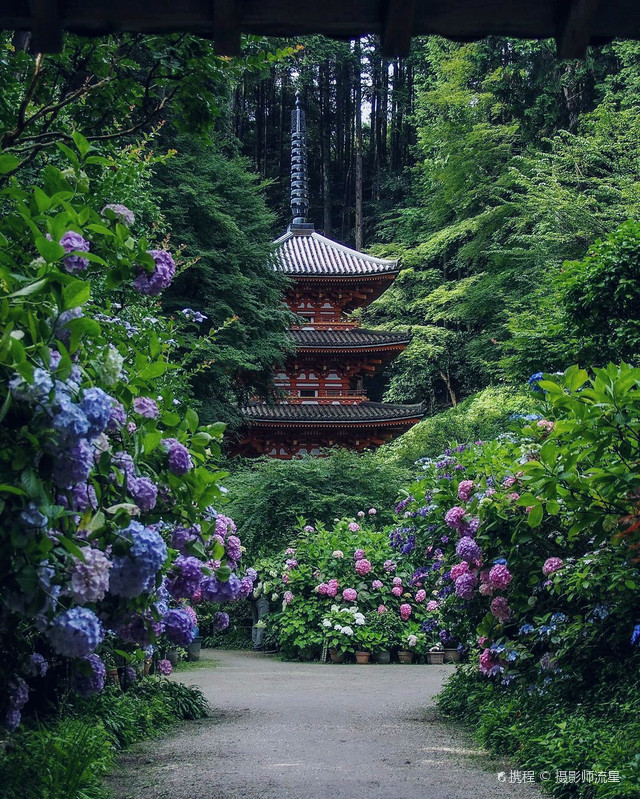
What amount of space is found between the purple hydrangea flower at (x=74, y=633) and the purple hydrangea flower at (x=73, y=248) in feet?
3.88

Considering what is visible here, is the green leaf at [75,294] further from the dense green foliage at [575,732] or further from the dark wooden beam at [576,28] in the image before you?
the dense green foliage at [575,732]

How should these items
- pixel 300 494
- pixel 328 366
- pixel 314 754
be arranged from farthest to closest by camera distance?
pixel 328 366 → pixel 300 494 → pixel 314 754

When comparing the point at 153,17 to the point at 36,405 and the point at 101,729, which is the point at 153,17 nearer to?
the point at 36,405

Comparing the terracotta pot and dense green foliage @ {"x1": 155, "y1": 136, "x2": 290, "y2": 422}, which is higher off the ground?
dense green foliage @ {"x1": 155, "y1": 136, "x2": 290, "y2": 422}

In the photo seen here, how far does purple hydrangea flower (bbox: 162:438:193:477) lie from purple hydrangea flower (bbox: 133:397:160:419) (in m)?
0.14

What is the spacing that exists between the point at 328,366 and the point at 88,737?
1961 cm

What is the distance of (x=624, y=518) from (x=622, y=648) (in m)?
1.35

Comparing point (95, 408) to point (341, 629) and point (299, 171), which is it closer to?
point (341, 629)

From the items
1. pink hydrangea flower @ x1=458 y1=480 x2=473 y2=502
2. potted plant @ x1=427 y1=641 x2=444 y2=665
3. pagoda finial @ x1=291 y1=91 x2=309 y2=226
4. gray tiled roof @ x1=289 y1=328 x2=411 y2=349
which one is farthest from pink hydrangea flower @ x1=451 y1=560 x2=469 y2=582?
pagoda finial @ x1=291 y1=91 x2=309 y2=226

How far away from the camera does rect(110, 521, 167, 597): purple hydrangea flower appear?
3.18 meters

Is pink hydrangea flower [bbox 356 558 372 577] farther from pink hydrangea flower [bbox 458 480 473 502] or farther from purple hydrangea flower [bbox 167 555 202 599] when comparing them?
purple hydrangea flower [bbox 167 555 202 599]

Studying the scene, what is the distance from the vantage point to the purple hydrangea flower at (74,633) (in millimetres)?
2967

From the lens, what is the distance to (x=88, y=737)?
17.4 ft

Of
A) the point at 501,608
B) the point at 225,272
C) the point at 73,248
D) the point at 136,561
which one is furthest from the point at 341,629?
the point at 73,248
